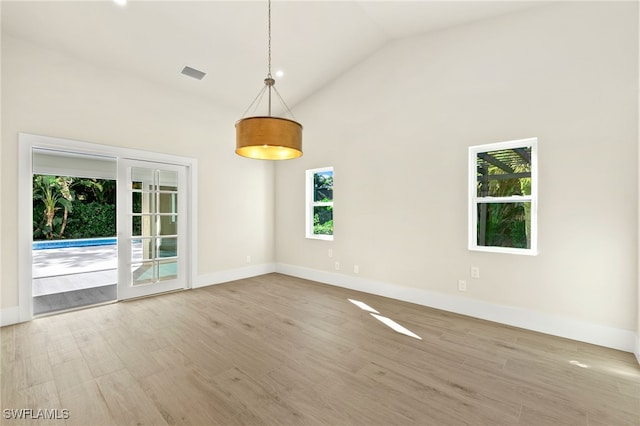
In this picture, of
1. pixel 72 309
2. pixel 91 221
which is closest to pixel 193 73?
pixel 72 309

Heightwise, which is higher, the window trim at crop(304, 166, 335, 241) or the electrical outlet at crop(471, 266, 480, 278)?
the window trim at crop(304, 166, 335, 241)

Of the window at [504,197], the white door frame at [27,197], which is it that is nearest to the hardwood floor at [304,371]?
the white door frame at [27,197]

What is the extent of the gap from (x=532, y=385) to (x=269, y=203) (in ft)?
15.5

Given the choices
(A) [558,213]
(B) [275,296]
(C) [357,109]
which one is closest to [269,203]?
(B) [275,296]

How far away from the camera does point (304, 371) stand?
2193mm

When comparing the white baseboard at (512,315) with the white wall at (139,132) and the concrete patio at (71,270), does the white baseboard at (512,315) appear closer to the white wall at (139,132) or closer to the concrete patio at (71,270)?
the white wall at (139,132)

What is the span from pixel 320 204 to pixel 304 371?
129 inches

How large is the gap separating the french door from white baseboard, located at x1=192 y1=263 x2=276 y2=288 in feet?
0.85

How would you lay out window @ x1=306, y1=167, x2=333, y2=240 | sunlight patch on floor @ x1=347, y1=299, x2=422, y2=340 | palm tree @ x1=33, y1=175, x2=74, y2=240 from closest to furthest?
1. sunlight patch on floor @ x1=347, y1=299, x2=422, y2=340
2. window @ x1=306, y1=167, x2=333, y2=240
3. palm tree @ x1=33, y1=175, x2=74, y2=240

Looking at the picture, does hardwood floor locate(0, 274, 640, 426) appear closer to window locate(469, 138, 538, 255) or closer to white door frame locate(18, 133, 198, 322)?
white door frame locate(18, 133, 198, 322)

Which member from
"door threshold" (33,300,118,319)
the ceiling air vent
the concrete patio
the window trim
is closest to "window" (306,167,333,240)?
the window trim

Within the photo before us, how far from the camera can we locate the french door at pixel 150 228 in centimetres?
392
